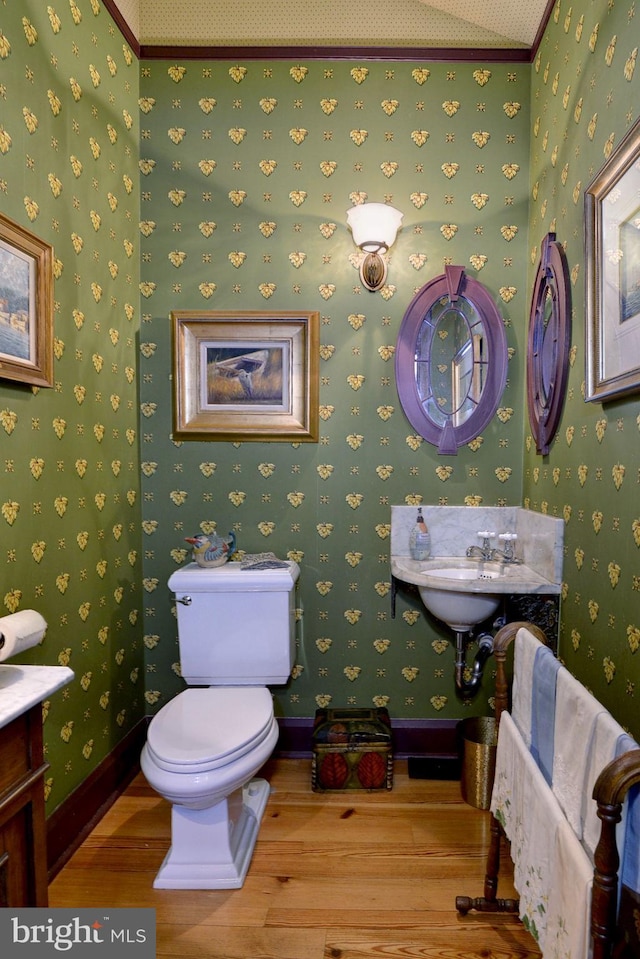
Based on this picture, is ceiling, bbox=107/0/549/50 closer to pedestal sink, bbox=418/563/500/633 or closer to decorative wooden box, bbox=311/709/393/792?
pedestal sink, bbox=418/563/500/633

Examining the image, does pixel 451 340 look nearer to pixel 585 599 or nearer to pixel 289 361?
pixel 289 361

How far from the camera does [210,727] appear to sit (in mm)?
1857

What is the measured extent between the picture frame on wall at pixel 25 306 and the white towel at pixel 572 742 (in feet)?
5.19

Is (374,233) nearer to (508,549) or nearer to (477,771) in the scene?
(508,549)

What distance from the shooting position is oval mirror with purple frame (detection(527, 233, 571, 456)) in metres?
2.04

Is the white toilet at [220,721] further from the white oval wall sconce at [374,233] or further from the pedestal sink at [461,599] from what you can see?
the white oval wall sconce at [374,233]

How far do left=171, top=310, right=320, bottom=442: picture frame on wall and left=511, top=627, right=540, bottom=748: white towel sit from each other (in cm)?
134

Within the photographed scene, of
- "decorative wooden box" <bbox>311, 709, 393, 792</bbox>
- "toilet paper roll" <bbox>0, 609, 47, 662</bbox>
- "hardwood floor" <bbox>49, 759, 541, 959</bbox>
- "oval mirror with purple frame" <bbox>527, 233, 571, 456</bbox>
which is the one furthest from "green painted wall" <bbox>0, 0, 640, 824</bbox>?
"toilet paper roll" <bbox>0, 609, 47, 662</bbox>

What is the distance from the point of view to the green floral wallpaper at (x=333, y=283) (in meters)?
2.53

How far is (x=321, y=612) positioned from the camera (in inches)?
103

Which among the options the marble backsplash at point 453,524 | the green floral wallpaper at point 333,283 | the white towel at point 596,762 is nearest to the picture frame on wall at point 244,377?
the green floral wallpaper at point 333,283

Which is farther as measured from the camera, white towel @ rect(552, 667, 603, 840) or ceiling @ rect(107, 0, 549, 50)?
ceiling @ rect(107, 0, 549, 50)

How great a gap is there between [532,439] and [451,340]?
55 cm

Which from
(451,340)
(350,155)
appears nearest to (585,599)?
(451,340)
